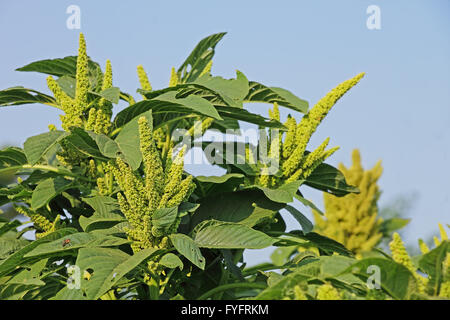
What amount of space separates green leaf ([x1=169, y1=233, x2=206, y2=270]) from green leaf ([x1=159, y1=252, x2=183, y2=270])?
3 cm

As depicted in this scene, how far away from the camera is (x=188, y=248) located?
1.66 meters

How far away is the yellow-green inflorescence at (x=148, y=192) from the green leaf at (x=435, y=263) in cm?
69

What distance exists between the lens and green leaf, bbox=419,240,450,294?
4.45 ft

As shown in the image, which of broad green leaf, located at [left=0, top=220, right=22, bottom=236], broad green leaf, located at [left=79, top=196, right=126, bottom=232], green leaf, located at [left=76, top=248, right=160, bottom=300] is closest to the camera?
green leaf, located at [left=76, top=248, right=160, bottom=300]

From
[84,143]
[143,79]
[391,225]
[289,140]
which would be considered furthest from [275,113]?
[391,225]

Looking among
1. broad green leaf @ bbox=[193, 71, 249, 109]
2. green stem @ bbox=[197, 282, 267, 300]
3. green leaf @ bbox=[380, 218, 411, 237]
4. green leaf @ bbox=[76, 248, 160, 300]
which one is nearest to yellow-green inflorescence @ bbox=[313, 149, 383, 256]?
green leaf @ bbox=[380, 218, 411, 237]

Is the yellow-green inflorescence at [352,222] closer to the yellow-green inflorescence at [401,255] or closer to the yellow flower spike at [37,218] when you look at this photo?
the yellow flower spike at [37,218]

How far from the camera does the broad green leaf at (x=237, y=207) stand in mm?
2010

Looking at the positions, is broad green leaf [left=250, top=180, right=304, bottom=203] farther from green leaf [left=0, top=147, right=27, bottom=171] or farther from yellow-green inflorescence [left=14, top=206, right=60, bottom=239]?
green leaf [left=0, top=147, right=27, bottom=171]

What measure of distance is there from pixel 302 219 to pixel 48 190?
906 millimetres

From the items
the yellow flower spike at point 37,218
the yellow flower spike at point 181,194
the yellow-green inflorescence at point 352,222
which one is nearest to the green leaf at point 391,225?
the yellow-green inflorescence at point 352,222

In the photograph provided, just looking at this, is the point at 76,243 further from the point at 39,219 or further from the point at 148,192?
the point at 39,219
